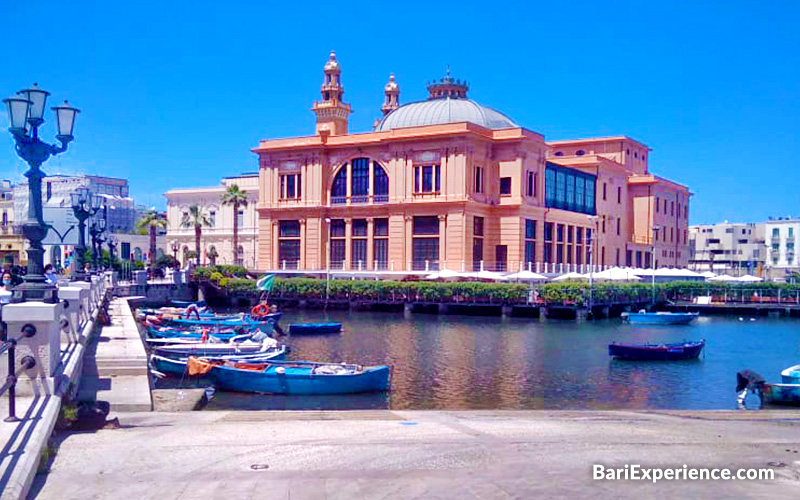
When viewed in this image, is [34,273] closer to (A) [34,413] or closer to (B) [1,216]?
(A) [34,413]

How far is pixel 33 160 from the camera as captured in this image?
593 inches

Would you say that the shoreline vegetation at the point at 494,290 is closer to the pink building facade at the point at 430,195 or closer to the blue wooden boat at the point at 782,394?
the pink building facade at the point at 430,195

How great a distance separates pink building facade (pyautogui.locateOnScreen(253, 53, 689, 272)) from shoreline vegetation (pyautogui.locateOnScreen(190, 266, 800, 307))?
489 cm

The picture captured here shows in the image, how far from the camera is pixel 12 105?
13992 millimetres

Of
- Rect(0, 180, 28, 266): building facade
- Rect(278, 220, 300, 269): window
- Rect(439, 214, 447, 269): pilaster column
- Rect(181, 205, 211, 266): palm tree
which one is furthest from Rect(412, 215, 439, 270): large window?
Rect(0, 180, 28, 266): building facade

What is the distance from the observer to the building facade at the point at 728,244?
5615 inches

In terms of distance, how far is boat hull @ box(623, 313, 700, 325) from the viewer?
58.2 metres

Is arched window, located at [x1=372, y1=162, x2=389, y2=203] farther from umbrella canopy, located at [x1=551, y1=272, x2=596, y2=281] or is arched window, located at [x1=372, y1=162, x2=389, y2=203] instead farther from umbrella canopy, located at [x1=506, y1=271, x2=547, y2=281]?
umbrella canopy, located at [x1=551, y1=272, x2=596, y2=281]

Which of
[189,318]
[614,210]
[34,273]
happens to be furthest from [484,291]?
[34,273]

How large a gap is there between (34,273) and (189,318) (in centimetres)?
3332

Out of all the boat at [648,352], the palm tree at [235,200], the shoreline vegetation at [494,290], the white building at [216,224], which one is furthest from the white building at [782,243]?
the boat at [648,352]

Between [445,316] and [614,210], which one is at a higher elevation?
[614,210]

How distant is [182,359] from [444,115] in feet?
172

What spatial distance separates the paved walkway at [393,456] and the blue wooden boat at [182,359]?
1512cm
